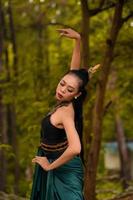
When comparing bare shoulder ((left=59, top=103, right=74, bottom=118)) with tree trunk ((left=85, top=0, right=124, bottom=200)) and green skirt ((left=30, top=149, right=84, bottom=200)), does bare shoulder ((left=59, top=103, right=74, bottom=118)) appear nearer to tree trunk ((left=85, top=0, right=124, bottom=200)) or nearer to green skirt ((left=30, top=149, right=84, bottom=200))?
green skirt ((left=30, top=149, right=84, bottom=200))

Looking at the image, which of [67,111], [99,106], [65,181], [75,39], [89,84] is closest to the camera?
[67,111]

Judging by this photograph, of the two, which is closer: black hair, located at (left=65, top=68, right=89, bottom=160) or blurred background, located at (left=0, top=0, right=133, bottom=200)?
black hair, located at (left=65, top=68, right=89, bottom=160)

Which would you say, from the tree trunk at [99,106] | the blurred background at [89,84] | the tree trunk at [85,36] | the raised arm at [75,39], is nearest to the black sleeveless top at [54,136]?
the raised arm at [75,39]

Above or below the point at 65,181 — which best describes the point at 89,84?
below

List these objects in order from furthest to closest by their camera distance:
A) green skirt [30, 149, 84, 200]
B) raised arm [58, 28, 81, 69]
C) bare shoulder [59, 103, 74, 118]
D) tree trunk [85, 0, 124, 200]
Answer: tree trunk [85, 0, 124, 200] → raised arm [58, 28, 81, 69] → green skirt [30, 149, 84, 200] → bare shoulder [59, 103, 74, 118]

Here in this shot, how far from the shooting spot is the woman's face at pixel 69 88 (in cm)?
412

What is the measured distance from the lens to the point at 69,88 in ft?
13.5

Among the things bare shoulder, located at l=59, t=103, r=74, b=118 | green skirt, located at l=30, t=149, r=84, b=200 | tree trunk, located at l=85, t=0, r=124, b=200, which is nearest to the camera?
bare shoulder, located at l=59, t=103, r=74, b=118

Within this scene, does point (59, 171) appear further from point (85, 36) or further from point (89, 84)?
point (89, 84)

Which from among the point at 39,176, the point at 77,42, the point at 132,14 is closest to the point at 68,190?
the point at 39,176

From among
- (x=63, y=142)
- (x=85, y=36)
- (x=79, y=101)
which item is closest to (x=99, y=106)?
(x=85, y=36)

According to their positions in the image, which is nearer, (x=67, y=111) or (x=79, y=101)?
(x=67, y=111)

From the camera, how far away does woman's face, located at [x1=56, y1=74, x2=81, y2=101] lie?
4.12 meters

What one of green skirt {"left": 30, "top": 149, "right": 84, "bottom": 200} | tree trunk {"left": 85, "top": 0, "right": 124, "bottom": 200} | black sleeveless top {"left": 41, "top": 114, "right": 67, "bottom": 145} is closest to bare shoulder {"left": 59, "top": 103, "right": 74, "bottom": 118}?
black sleeveless top {"left": 41, "top": 114, "right": 67, "bottom": 145}
